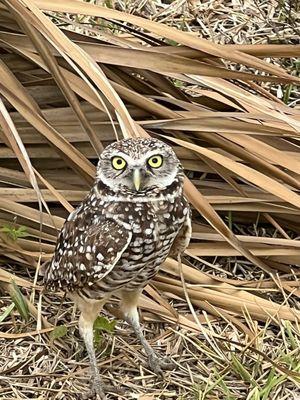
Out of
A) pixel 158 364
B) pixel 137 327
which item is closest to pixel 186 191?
pixel 137 327

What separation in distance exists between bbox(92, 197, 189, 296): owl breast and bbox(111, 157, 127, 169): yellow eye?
5.2 inches

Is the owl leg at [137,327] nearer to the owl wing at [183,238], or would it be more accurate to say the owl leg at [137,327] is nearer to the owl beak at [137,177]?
the owl wing at [183,238]

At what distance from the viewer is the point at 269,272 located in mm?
3857

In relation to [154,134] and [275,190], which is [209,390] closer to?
[275,190]

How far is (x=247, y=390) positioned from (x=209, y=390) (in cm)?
15

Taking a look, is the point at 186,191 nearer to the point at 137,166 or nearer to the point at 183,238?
the point at 183,238

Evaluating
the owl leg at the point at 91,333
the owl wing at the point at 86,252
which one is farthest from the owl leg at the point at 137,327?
the owl wing at the point at 86,252

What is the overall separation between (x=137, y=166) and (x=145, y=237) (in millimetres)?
232

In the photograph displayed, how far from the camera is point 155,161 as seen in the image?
3102 millimetres

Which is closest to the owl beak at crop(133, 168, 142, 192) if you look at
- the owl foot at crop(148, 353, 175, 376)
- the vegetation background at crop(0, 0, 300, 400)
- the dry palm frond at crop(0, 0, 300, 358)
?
the vegetation background at crop(0, 0, 300, 400)

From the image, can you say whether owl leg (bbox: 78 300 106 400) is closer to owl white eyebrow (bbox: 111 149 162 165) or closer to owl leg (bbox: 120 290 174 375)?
owl leg (bbox: 120 290 174 375)

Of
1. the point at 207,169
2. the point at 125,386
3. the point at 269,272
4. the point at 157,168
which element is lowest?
the point at 125,386

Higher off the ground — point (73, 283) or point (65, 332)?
point (73, 283)

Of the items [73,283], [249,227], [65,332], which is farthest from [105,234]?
[249,227]
